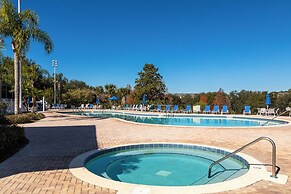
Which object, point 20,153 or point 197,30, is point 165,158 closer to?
point 20,153

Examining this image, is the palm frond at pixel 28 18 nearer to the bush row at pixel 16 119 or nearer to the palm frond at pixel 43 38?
the palm frond at pixel 43 38

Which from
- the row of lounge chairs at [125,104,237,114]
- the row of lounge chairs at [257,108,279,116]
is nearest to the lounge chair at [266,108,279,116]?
the row of lounge chairs at [257,108,279,116]

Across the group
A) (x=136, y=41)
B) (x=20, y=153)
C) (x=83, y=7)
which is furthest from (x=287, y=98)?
(x=20, y=153)

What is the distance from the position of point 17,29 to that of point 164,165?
1333 cm

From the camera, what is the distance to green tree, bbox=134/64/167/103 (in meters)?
36.0

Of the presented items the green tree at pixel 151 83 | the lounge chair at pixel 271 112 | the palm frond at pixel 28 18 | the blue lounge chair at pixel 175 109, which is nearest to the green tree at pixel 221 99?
the green tree at pixel 151 83

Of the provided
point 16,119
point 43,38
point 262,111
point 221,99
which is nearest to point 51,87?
point 43,38

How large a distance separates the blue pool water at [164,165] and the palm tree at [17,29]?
34.1 ft

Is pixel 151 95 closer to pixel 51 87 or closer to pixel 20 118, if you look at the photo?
pixel 51 87

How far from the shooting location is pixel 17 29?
571 inches

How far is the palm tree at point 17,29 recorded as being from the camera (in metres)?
14.0

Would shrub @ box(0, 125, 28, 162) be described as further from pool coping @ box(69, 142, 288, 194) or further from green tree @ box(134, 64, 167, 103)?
green tree @ box(134, 64, 167, 103)

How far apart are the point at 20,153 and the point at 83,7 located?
19.4m

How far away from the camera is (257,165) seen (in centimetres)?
512
